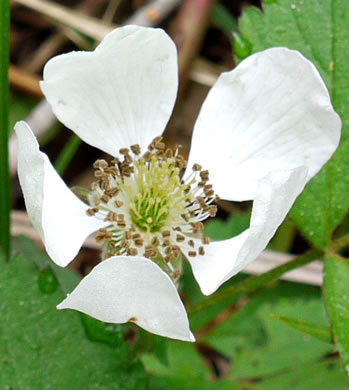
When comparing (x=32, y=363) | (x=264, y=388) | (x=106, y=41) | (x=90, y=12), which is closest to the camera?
(x=106, y=41)

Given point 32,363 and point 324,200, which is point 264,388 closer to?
point 324,200

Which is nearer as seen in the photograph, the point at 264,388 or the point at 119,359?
the point at 119,359

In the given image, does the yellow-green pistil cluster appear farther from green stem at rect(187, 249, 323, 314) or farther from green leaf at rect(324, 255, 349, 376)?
green leaf at rect(324, 255, 349, 376)

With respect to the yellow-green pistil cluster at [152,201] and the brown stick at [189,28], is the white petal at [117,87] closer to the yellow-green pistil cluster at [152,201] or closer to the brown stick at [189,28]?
the yellow-green pistil cluster at [152,201]

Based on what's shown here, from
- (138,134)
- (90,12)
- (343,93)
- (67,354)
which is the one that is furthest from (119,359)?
(90,12)

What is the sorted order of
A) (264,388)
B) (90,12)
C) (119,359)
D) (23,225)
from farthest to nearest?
(90,12)
(23,225)
(264,388)
(119,359)

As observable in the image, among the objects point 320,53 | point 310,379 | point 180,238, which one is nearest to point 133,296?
point 180,238
